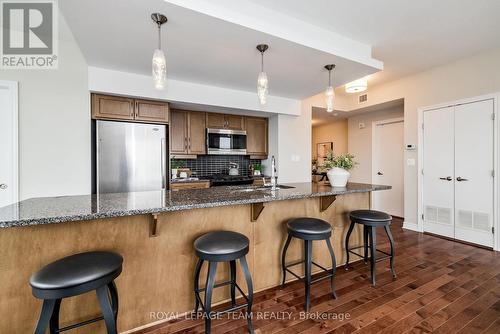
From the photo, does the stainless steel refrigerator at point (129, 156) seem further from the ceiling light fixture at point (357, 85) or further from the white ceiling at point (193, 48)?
the ceiling light fixture at point (357, 85)

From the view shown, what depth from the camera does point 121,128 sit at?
3109 mm

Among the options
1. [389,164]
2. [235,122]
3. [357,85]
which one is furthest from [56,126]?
[389,164]

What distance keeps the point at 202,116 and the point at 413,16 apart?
125 inches

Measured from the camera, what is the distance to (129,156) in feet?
10.3

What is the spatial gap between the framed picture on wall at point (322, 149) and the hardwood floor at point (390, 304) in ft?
13.8

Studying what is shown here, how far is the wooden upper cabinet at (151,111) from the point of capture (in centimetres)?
325

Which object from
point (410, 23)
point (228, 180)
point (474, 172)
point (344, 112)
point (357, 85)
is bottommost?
point (228, 180)

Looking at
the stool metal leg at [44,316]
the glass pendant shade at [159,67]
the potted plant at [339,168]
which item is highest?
the glass pendant shade at [159,67]

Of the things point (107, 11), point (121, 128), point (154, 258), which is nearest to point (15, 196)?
point (121, 128)

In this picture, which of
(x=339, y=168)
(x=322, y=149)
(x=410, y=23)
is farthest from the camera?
(x=322, y=149)

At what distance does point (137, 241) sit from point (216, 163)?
3.01m

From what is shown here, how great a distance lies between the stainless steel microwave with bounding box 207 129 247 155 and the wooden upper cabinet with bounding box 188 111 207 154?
117 mm

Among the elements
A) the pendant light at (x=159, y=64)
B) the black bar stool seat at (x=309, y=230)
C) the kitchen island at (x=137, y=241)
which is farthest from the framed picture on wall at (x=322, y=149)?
the pendant light at (x=159, y=64)

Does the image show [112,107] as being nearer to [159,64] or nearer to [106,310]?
[159,64]
